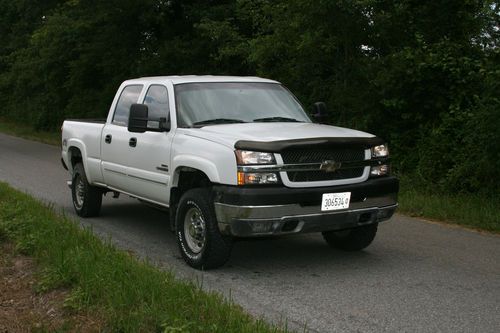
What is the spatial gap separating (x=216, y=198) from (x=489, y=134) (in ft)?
17.5

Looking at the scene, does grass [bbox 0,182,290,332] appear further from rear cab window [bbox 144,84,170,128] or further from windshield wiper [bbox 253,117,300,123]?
windshield wiper [bbox 253,117,300,123]

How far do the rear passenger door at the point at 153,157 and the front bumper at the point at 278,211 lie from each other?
1089 millimetres

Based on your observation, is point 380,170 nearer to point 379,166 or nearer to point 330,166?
point 379,166

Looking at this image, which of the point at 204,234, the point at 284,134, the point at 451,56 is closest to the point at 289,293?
the point at 204,234

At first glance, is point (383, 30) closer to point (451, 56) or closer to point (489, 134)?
point (451, 56)

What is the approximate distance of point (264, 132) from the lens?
6000 mm

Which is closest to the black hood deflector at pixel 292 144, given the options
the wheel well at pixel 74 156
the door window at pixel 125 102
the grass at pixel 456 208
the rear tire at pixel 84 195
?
the door window at pixel 125 102

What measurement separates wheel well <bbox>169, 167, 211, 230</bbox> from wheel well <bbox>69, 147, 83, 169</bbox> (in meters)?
2.98

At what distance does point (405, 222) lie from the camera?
8.62m

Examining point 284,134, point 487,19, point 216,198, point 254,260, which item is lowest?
point 254,260

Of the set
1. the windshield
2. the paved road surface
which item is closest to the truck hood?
the windshield

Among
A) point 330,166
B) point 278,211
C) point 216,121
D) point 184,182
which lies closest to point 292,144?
point 330,166

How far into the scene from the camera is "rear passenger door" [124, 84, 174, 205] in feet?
21.6

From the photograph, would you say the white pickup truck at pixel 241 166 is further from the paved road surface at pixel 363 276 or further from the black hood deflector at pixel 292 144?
the paved road surface at pixel 363 276
